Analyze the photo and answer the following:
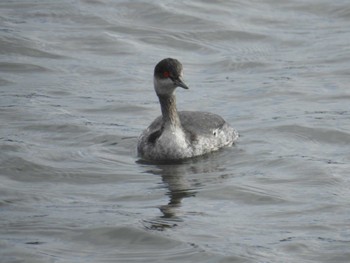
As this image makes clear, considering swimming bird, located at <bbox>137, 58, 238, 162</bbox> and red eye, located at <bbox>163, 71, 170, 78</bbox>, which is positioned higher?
red eye, located at <bbox>163, 71, 170, 78</bbox>

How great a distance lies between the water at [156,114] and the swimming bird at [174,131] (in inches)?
7.1

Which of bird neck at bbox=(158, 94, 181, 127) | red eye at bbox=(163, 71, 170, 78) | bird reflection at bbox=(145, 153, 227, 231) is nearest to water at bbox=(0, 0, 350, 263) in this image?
bird reflection at bbox=(145, 153, 227, 231)

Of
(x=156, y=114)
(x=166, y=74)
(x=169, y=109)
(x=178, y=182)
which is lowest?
(x=178, y=182)

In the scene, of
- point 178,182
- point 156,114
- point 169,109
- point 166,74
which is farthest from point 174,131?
point 156,114

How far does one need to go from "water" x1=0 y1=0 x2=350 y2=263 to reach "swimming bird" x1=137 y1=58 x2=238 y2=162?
181 millimetres

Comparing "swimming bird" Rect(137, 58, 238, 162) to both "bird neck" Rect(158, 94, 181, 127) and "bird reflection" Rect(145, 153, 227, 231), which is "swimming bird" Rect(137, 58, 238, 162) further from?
Answer: "bird reflection" Rect(145, 153, 227, 231)

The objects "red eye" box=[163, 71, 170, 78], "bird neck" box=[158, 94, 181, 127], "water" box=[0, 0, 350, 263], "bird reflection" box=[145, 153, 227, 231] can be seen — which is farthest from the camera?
"bird neck" box=[158, 94, 181, 127]

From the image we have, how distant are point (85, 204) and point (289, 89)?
586cm

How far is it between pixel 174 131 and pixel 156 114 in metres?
1.77

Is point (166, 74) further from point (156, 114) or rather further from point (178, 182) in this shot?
point (156, 114)

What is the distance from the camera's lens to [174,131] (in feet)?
47.7

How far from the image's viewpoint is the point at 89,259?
10633mm

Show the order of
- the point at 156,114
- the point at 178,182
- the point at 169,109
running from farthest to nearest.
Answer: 1. the point at 156,114
2. the point at 169,109
3. the point at 178,182

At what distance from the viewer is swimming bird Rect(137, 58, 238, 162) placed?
14.3 m
